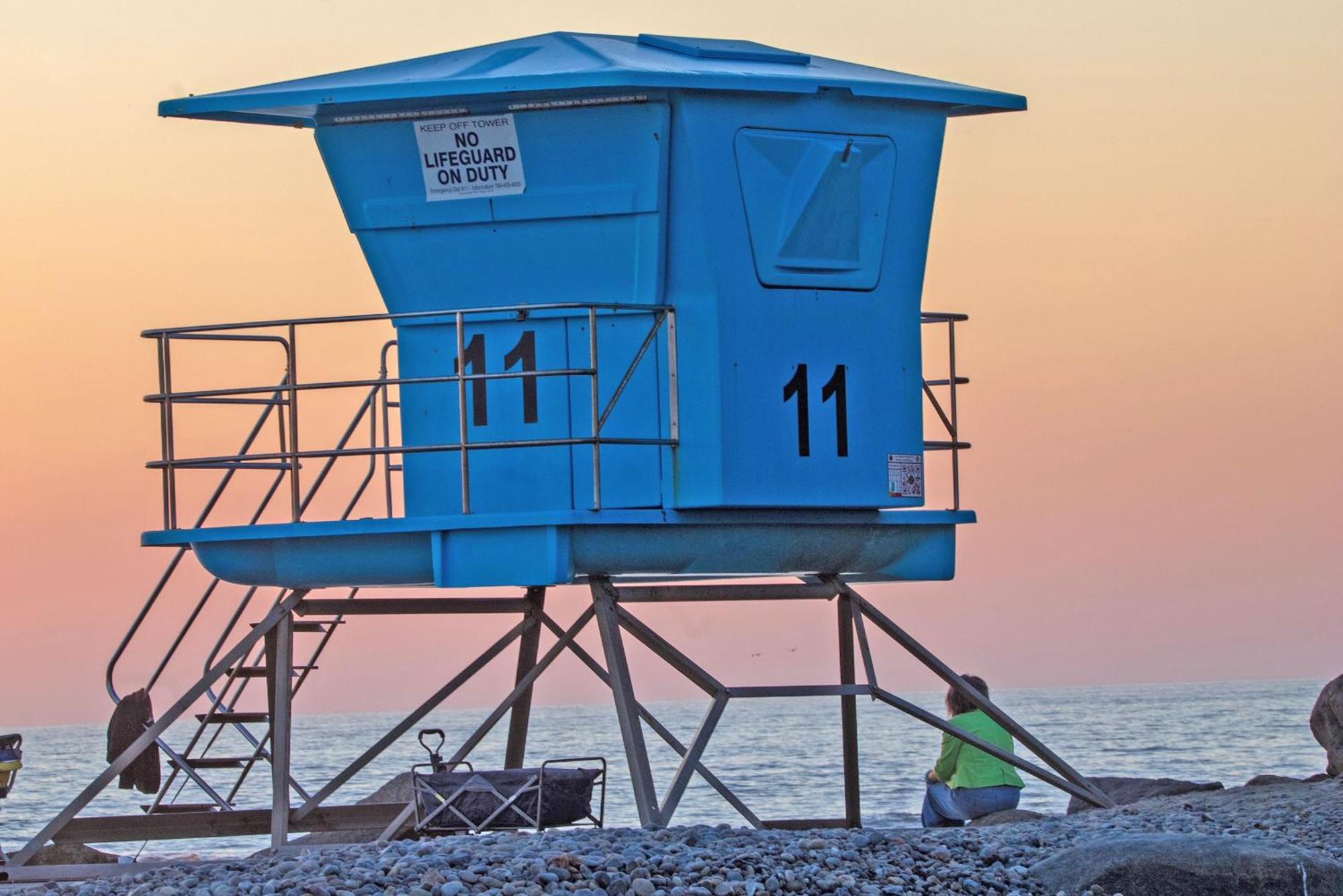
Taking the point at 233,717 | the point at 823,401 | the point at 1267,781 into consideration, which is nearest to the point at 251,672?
the point at 233,717

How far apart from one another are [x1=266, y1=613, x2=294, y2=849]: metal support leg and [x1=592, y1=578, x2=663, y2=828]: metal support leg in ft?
7.21

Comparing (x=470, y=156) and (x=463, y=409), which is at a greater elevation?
(x=470, y=156)

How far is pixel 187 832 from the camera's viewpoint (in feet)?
53.4

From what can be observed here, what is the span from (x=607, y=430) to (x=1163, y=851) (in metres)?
Result: 4.50

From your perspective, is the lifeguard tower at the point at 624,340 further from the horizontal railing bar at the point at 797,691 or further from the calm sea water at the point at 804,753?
the calm sea water at the point at 804,753

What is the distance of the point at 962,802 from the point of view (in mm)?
17828

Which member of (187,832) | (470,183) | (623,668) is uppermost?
(470,183)

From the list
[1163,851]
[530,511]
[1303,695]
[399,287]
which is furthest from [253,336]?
[1303,695]

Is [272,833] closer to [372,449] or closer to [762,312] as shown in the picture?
[372,449]

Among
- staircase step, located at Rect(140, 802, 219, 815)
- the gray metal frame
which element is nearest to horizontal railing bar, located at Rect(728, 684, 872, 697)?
the gray metal frame

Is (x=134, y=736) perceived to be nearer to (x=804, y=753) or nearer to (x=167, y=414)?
(x=167, y=414)

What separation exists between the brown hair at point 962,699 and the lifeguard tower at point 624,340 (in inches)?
59.4

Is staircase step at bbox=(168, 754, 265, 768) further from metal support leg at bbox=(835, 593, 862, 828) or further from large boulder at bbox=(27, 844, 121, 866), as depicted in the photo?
metal support leg at bbox=(835, 593, 862, 828)

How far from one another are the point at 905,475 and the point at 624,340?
6.93 feet
